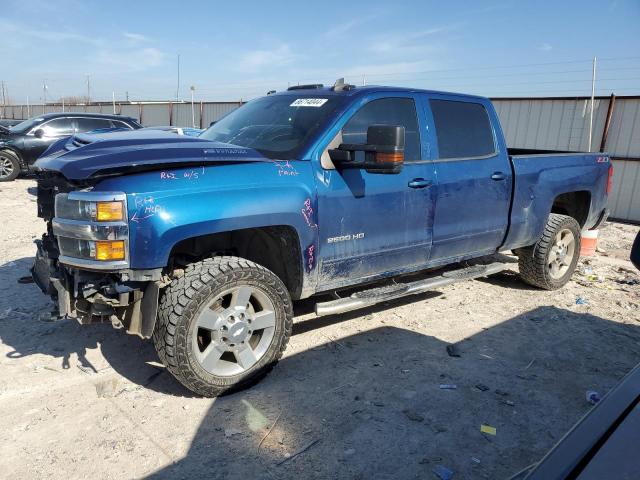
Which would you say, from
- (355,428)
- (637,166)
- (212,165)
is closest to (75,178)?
(212,165)

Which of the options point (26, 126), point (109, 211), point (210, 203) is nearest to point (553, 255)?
point (210, 203)

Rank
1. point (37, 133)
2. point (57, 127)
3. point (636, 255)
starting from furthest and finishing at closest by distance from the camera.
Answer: point (57, 127), point (37, 133), point (636, 255)

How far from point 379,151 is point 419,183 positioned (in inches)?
29.9

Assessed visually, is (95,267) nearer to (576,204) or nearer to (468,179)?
(468,179)

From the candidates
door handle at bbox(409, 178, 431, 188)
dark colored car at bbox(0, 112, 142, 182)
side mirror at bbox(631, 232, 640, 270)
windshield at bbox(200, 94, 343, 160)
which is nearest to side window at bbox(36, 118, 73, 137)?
dark colored car at bbox(0, 112, 142, 182)

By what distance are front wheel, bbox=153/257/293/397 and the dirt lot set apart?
18 cm

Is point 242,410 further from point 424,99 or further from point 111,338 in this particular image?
point 424,99

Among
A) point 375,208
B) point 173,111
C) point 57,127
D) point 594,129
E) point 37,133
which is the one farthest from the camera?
point 173,111

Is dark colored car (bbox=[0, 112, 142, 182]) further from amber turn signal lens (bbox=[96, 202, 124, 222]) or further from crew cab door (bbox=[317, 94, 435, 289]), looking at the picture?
amber turn signal lens (bbox=[96, 202, 124, 222])

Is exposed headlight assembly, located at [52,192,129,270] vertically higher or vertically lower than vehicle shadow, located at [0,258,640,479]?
higher

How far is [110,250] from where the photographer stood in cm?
278

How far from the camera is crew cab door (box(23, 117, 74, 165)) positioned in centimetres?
1196

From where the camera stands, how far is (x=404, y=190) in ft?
12.8

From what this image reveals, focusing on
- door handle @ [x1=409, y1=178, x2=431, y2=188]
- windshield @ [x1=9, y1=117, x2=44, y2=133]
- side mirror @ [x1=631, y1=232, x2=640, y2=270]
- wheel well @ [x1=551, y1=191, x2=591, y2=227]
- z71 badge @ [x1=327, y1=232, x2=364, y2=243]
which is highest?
windshield @ [x1=9, y1=117, x2=44, y2=133]
